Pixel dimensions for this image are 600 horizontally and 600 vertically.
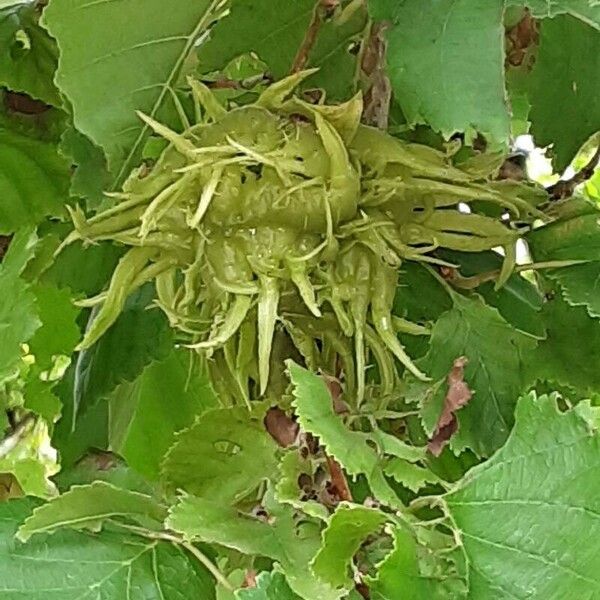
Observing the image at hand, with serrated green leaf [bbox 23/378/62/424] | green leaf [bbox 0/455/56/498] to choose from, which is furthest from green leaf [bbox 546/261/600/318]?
green leaf [bbox 0/455/56/498]

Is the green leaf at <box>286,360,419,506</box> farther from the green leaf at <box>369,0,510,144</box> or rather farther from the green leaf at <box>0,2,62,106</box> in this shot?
the green leaf at <box>0,2,62,106</box>

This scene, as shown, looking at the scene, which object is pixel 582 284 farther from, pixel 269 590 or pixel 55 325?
pixel 55 325

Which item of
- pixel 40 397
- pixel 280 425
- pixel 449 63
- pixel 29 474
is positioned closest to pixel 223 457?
pixel 280 425

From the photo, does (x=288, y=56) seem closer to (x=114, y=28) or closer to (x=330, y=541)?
(x=114, y=28)

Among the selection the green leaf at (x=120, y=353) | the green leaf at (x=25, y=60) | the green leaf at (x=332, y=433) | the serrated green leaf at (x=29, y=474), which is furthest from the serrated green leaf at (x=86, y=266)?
the serrated green leaf at (x=29, y=474)

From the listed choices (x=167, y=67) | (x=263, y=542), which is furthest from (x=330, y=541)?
(x=167, y=67)

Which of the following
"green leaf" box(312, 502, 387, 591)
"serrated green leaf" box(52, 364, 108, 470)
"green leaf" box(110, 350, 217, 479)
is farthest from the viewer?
"green leaf" box(110, 350, 217, 479)

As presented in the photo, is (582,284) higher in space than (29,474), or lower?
higher
